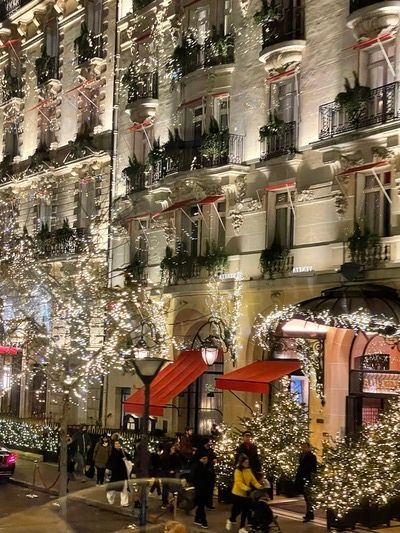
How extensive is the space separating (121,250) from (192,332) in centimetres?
506

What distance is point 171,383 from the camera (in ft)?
89.6

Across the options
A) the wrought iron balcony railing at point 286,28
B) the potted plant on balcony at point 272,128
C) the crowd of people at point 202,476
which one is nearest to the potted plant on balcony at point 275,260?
the potted plant on balcony at point 272,128

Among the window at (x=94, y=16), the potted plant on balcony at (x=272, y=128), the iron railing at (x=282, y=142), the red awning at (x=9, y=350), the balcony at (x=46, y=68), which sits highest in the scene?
the window at (x=94, y=16)

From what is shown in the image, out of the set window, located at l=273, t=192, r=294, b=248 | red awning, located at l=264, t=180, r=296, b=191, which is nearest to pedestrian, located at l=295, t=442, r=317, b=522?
window, located at l=273, t=192, r=294, b=248

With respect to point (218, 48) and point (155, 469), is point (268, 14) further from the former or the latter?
point (155, 469)

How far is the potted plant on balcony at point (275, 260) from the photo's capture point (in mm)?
25469

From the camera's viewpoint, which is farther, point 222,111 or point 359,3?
point 222,111

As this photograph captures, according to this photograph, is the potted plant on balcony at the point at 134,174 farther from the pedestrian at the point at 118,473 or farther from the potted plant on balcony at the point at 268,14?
the pedestrian at the point at 118,473

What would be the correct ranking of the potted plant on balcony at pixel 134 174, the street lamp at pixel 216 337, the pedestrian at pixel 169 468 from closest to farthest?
the pedestrian at pixel 169 468 < the street lamp at pixel 216 337 < the potted plant on balcony at pixel 134 174

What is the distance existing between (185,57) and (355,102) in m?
8.53

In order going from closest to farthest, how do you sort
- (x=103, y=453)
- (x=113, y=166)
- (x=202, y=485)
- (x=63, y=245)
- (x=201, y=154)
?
(x=202, y=485), (x=103, y=453), (x=201, y=154), (x=113, y=166), (x=63, y=245)

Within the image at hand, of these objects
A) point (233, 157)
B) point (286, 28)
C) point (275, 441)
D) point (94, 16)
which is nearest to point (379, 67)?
point (286, 28)

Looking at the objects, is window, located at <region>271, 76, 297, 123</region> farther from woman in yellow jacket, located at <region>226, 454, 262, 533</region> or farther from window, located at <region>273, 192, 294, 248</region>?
woman in yellow jacket, located at <region>226, 454, 262, 533</region>

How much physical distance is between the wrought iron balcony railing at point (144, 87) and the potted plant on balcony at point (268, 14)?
6273 millimetres
